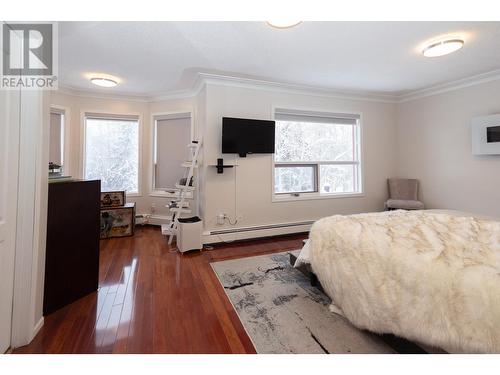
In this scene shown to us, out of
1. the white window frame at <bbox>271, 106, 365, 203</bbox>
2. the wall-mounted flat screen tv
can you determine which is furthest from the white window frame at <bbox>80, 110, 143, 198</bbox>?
the white window frame at <bbox>271, 106, 365, 203</bbox>

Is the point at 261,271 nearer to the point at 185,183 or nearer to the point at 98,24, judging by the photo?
the point at 185,183

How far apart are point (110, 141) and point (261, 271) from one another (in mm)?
3779

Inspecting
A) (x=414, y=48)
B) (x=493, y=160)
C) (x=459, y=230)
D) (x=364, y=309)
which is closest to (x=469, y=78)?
(x=493, y=160)

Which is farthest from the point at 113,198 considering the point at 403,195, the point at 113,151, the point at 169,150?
the point at 403,195

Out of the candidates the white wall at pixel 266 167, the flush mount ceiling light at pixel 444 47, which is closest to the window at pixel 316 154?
the white wall at pixel 266 167

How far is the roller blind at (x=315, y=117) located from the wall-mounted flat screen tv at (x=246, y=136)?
35 cm

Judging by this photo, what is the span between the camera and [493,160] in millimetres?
3330

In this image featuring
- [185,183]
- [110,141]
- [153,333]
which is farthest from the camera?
[110,141]

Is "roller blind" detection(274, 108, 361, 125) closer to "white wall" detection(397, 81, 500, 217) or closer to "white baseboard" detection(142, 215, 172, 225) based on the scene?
"white wall" detection(397, 81, 500, 217)

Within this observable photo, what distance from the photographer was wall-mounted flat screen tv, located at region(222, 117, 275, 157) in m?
3.39

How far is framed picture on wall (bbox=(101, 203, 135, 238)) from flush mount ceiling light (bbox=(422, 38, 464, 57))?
4649mm

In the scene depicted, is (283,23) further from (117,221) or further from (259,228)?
(117,221)

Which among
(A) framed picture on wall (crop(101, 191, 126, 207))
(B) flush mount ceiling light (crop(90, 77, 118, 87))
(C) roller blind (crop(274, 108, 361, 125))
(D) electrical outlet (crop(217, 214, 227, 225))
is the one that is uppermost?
(B) flush mount ceiling light (crop(90, 77, 118, 87))

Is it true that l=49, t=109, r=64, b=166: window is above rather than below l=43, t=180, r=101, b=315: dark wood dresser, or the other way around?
above
